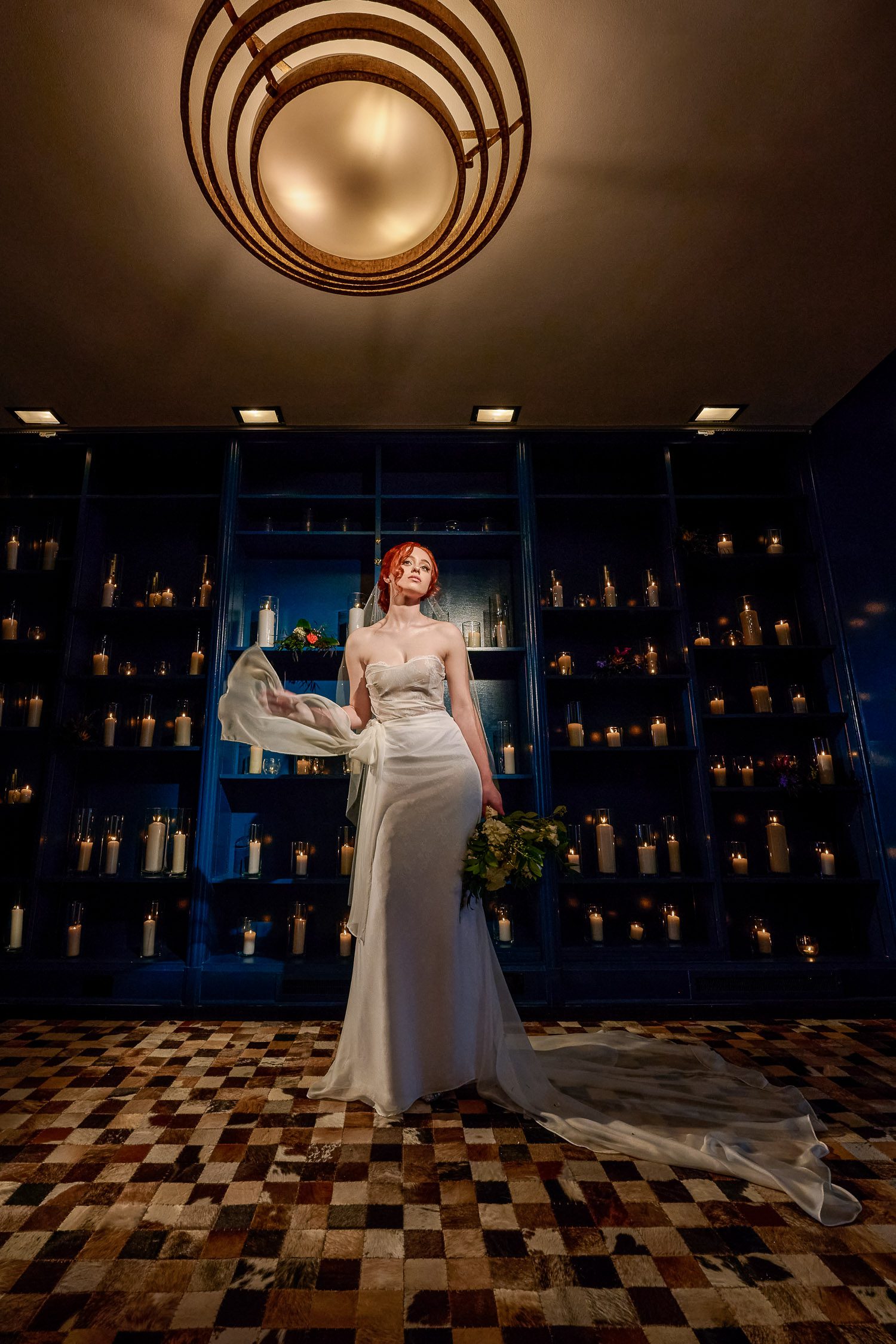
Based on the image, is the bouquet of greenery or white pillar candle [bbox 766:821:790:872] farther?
white pillar candle [bbox 766:821:790:872]

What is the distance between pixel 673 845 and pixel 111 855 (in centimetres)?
317

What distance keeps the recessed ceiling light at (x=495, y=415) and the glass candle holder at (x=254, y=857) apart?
111 inches

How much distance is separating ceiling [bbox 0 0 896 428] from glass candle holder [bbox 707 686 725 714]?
1.72m

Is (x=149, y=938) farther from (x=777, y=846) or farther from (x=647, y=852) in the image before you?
(x=777, y=846)

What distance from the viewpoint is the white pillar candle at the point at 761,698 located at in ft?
12.0

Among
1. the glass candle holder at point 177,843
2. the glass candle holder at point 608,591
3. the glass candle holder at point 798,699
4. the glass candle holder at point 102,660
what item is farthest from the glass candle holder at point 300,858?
the glass candle holder at point 798,699

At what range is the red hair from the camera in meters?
2.70

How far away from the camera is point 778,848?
3438mm

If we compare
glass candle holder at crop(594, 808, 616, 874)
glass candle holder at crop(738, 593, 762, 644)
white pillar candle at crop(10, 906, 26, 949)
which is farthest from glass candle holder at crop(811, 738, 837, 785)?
white pillar candle at crop(10, 906, 26, 949)

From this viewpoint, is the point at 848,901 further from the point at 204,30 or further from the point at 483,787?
the point at 204,30

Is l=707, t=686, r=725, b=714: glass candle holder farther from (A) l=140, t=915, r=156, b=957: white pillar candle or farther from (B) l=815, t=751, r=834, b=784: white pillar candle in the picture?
(A) l=140, t=915, r=156, b=957: white pillar candle

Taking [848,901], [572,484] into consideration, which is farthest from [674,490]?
[848,901]

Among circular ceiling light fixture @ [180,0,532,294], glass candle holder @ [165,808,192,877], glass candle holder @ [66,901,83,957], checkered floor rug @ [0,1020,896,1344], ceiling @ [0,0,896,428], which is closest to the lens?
checkered floor rug @ [0,1020,896,1344]

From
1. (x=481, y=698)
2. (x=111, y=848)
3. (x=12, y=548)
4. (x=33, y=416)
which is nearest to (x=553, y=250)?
(x=481, y=698)
